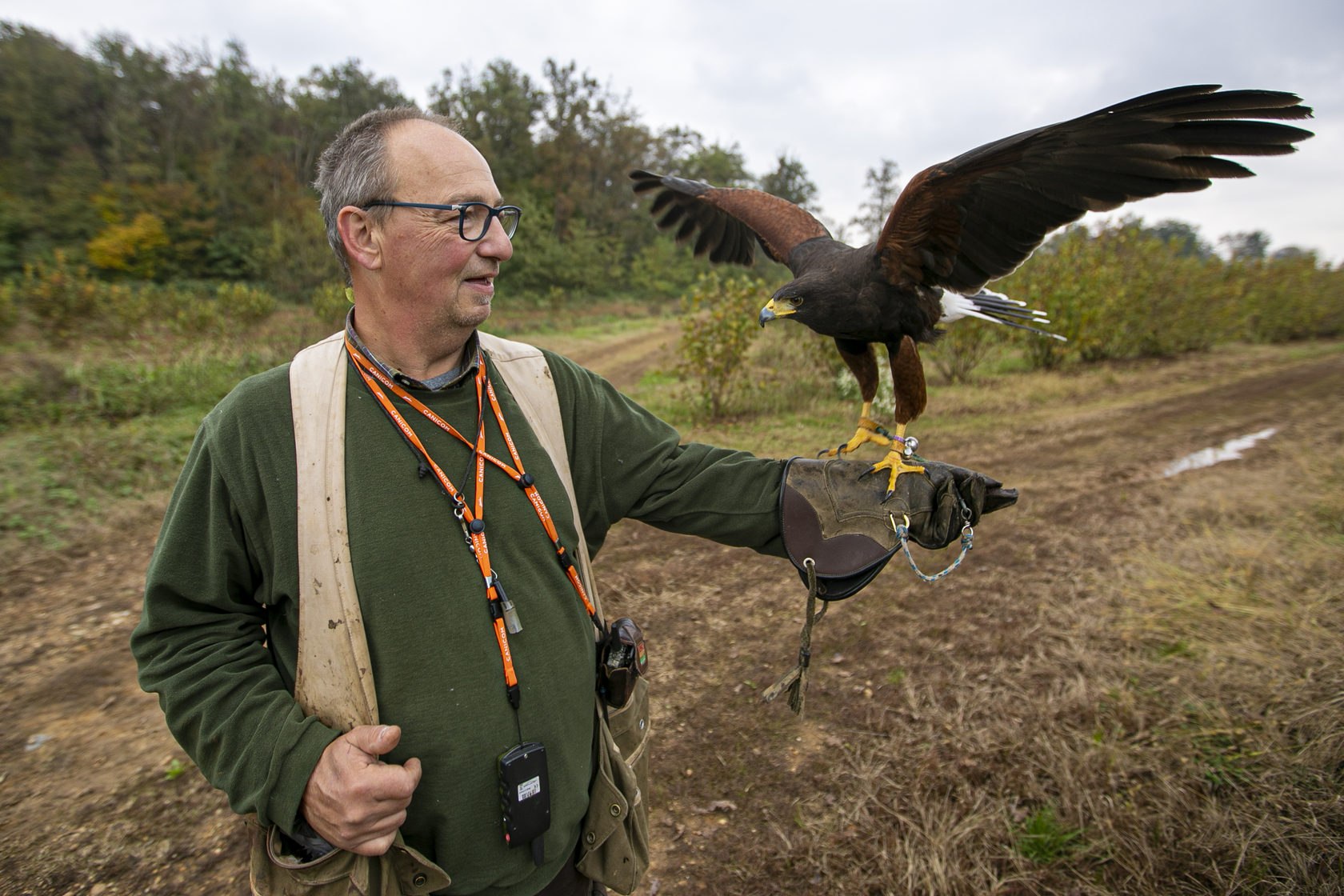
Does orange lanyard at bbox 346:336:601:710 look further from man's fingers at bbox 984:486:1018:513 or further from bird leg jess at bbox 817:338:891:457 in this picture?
bird leg jess at bbox 817:338:891:457

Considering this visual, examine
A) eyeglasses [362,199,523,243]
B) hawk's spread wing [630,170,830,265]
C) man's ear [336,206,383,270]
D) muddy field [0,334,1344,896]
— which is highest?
hawk's spread wing [630,170,830,265]

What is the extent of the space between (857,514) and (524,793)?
98 centimetres

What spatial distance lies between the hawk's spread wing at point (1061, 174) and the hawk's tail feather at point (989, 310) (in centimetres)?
61

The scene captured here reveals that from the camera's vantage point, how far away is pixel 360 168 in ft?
4.58

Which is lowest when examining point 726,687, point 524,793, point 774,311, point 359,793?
point 726,687

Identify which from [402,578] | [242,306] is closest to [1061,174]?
[402,578]

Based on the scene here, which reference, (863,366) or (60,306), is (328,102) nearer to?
(60,306)

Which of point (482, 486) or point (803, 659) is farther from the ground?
point (482, 486)

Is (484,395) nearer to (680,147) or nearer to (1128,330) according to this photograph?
(1128,330)

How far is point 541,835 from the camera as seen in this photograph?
53.2 inches

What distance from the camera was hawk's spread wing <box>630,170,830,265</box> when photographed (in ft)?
10.4

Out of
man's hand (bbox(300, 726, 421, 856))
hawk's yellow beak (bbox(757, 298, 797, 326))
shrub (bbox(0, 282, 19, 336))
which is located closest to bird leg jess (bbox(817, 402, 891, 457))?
hawk's yellow beak (bbox(757, 298, 797, 326))

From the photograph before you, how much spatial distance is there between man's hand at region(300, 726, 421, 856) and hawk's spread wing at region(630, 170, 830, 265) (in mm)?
2635

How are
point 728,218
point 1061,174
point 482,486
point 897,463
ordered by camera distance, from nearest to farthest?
point 482,486 < point 897,463 < point 1061,174 < point 728,218
